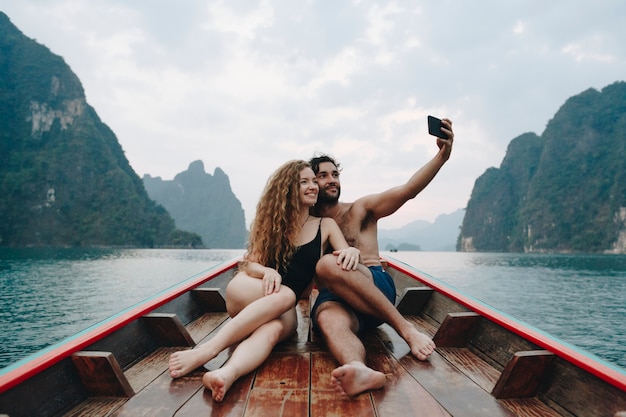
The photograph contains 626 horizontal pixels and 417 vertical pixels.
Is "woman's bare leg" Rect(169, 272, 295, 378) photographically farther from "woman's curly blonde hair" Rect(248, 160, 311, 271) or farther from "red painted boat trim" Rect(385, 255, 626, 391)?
"red painted boat trim" Rect(385, 255, 626, 391)

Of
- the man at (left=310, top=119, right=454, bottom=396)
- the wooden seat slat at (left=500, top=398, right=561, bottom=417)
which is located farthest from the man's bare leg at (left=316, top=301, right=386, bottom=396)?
the wooden seat slat at (left=500, top=398, right=561, bottom=417)

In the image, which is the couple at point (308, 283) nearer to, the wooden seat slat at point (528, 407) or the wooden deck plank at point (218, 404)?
the wooden deck plank at point (218, 404)

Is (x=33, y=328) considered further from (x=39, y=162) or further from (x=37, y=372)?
(x=39, y=162)

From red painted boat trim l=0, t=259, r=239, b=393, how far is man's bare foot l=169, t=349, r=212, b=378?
1.19ft

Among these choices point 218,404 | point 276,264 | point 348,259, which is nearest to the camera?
point 218,404

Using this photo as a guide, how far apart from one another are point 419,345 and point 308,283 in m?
0.69

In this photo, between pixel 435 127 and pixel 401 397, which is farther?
pixel 435 127

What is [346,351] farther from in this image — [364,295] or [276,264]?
[276,264]

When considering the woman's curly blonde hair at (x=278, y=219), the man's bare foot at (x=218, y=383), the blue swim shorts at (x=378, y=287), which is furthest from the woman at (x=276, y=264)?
the man's bare foot at (x=218, y=383)

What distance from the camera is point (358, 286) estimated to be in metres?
1.99

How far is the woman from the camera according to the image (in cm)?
184

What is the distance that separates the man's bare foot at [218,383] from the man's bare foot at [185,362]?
0.24 meters

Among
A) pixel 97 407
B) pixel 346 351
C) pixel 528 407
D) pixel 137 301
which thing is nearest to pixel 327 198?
pixel 346 351

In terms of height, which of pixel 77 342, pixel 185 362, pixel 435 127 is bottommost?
pixel 185 362
